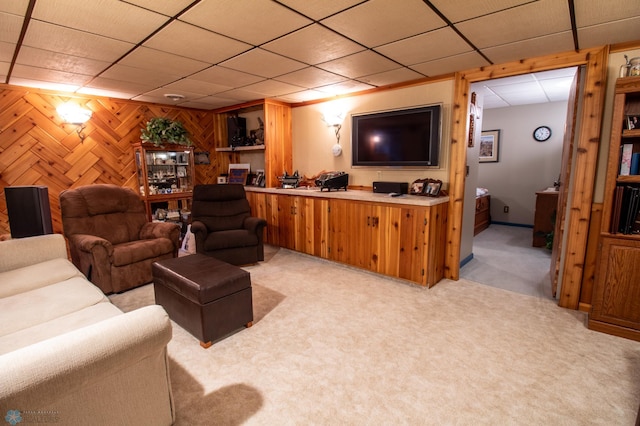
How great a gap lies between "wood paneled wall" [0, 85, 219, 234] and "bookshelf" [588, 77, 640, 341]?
5.63 m

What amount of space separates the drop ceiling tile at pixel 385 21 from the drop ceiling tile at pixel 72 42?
5.66 feet

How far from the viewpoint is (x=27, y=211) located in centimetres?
271

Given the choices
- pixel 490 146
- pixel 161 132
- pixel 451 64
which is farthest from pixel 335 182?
pixel 490 146

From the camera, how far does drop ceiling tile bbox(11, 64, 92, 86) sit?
3129 mm

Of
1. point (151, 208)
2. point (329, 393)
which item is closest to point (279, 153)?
point (151, 208)

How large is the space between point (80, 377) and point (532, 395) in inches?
88.8

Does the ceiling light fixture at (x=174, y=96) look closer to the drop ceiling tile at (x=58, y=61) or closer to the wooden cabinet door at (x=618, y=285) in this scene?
the drop ceiling tile at (x=58, y=61)

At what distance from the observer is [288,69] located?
3205 millimetres

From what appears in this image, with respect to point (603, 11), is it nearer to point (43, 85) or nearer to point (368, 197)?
point (368, 197)

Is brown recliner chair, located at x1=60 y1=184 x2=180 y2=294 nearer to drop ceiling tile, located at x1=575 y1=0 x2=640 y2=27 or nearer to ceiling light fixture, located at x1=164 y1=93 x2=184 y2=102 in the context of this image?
ceiling light fixture, located at x1=164 y1=93 x2=184 y2=102

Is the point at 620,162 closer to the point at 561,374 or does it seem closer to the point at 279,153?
the point at 561,374

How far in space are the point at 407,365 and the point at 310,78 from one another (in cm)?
300

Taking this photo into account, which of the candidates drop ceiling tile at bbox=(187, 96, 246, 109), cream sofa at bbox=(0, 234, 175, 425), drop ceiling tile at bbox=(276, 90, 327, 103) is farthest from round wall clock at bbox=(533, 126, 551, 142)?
cream sofa at bbox=(0, 234, 175, 425)

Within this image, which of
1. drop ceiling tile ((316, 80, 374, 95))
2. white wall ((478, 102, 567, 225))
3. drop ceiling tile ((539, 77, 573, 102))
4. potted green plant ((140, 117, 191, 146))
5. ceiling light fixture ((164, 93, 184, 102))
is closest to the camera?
drop ceiling tile ((316, 80, 374, 95))
